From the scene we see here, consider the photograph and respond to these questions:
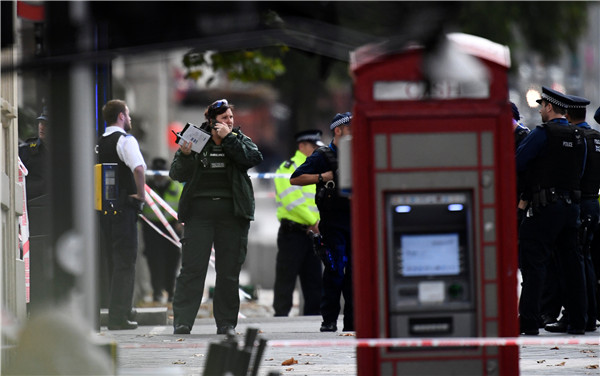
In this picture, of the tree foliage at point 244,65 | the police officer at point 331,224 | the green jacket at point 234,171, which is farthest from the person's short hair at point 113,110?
the tree foliage at point 244,65

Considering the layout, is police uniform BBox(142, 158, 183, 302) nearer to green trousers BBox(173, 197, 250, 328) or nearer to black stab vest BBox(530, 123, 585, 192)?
green trousers BBox(173, 197, 250, 328)

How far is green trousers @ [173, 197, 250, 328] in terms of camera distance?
10969mm

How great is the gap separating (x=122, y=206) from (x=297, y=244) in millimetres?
2262

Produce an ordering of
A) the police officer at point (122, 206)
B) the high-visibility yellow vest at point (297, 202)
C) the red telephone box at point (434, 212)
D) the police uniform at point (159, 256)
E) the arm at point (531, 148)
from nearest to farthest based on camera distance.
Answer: the red telephone box at point (434, 212) → the arm at point (531, 148) → the police officer at point (122, 206) → the high-visibility yellow vest at point (297, 202) → the police uniform at point (159, 256)

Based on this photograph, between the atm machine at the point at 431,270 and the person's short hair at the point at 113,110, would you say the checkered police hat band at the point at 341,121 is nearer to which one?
the person's short hair at the point at 113,110

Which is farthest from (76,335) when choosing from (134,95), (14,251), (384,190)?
(134,95)

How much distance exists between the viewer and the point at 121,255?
39.1 ft

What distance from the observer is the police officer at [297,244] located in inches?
527

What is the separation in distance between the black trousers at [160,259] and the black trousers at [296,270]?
3061mm

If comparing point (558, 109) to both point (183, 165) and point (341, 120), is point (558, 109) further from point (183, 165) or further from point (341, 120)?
point (183, 165)

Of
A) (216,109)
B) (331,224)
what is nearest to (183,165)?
(216,109)

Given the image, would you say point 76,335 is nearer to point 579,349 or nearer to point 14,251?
point 14,251

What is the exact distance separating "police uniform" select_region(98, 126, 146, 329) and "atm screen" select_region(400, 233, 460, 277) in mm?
5385

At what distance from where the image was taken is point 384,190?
6672 millimetres
